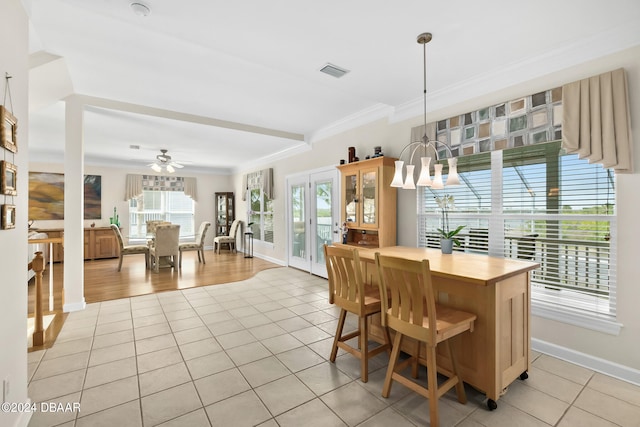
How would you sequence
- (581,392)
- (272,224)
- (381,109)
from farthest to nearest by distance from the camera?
(272,224) < (381,109) < (581,392)

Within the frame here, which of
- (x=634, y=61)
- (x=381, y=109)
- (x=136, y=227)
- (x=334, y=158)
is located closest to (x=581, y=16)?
(x=634, y=61)

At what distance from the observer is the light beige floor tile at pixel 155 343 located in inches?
106

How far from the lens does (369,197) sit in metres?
3.91

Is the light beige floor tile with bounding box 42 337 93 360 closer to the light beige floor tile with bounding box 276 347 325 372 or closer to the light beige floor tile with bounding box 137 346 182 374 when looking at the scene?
the light beige floor tile with bounding box 137 346 182 374

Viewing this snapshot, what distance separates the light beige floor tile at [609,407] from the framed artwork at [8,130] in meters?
3.66

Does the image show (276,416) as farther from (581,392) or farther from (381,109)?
(381,109)

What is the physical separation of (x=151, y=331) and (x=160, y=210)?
21.1 ft

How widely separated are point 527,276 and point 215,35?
9.81 feet

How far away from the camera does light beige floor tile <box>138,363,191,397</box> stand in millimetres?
2107

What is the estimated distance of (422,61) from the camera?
270cm

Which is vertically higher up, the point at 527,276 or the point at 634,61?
the point at 634,61

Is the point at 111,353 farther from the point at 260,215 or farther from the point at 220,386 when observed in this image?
the point at 260,215

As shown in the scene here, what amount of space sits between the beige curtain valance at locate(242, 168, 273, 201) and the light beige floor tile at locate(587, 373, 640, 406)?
5920 millimetres

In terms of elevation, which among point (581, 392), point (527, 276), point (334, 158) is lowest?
point (581, 392)
